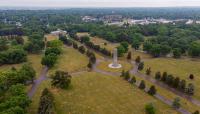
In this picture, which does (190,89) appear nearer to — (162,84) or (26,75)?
(162,84)

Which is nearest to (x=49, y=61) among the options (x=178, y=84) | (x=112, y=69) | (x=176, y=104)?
(x=112, y=69)

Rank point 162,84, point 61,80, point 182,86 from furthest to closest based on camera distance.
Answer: point 162,84
point 182,86
point 61,80

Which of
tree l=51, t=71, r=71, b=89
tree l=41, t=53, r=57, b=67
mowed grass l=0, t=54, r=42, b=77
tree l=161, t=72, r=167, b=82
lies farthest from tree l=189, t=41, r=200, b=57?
mowed grass l=0, t=54, r=42, b=77

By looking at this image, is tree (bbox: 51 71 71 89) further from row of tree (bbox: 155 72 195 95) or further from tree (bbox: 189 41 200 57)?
tree (bbox: 189 41 200 57)

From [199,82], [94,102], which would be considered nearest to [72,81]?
[94,102]

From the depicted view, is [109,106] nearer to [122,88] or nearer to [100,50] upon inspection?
[122,88]

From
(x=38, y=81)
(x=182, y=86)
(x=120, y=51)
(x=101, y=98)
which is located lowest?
(x=101, y=98)
